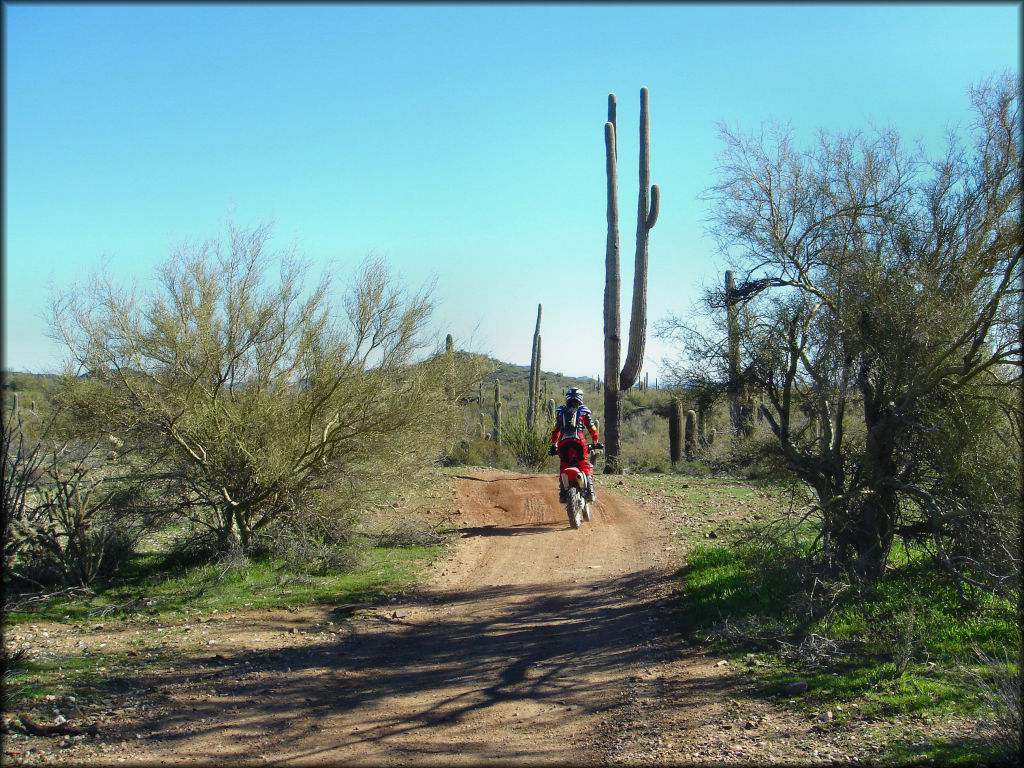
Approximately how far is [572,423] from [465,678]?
5729 mm

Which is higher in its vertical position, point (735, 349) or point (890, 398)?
point (735, 349)

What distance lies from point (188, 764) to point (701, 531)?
8.52 meters

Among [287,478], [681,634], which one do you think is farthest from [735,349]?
[287,478]

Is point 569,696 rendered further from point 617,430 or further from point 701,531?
point 617,430

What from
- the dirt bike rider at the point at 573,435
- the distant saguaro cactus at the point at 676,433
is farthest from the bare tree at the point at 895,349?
the distant saguaro cactus at the point at 676,433

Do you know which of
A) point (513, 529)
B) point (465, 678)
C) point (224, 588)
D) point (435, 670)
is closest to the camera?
point (465, 678)

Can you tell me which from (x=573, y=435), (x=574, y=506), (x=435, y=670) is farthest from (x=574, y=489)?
(x=435, y=670)

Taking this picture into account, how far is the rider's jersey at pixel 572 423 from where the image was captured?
11.4m

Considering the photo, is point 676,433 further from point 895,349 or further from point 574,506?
point 895,349

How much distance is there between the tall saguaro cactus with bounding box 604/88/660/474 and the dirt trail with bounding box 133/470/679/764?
344 inches

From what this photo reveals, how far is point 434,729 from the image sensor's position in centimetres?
523

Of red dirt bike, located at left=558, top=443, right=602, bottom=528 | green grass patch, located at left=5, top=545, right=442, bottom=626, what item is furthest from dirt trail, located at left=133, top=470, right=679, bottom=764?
red dirt bike, located at left=558, top=443, right=602, bottom=528

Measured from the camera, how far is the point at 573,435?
37.0 feet

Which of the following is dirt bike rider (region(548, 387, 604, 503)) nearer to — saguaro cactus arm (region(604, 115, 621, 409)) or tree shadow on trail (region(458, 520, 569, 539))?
tree shadow on trail (region(458, 520, 569, 539))
